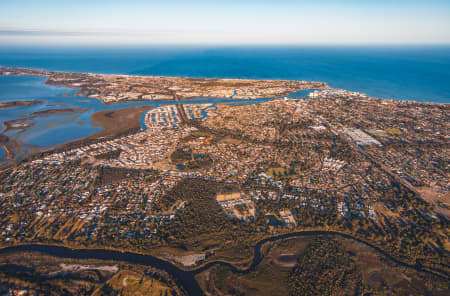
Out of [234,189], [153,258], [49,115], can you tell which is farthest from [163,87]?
[153,258]

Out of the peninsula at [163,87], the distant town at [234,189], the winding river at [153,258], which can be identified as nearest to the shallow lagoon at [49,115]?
the peninsula at [163,87]

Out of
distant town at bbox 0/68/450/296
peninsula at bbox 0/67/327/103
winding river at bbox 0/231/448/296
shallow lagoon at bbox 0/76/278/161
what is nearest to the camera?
winding river at bbox 0/231/448/296

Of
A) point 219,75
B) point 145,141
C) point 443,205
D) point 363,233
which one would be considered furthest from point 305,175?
point 219,75

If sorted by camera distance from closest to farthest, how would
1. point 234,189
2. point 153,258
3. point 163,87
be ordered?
point 153,258 → point 234,189 → point 163,87

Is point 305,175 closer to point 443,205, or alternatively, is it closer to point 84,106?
point 443,205

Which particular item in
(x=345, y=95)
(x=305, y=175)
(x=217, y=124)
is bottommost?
(x=305, y=175)

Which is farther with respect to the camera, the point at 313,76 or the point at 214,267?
the point at 313,76

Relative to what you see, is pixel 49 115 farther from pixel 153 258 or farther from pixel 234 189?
pixel 234 189

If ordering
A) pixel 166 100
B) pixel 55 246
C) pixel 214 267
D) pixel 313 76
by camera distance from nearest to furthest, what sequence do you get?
pixel 214 267, pixel 55 246, pixel 166 100, pixel 313 76

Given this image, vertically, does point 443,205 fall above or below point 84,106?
below

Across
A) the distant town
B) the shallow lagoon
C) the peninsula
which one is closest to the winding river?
the distant town

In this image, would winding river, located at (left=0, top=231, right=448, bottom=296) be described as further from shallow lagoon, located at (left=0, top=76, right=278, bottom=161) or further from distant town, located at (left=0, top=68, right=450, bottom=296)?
shallow lagoon, located at (left=0, top=76, right=278, bottom=161)
